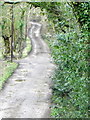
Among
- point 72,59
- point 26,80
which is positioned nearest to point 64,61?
point 72,59

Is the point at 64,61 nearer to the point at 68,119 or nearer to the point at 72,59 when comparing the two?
the point at 72,59

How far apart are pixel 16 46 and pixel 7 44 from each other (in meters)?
2.08

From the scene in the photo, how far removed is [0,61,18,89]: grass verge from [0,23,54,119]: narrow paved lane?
0.29m

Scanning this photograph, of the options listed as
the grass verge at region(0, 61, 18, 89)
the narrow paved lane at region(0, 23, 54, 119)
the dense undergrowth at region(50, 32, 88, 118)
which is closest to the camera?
the dense undergrowth at region(50, 32, 88, 118)

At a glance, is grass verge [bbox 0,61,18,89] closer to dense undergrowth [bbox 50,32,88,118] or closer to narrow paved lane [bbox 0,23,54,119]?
narrow paved lane [bbox 0,23,54,119]

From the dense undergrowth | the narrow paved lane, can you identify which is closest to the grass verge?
the narrow paved lane

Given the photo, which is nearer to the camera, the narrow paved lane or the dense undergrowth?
the dense undergrowth

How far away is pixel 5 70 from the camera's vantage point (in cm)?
1981

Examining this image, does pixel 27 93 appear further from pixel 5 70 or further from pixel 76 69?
pixel 76 69

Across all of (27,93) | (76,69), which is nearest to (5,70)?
(27,93)

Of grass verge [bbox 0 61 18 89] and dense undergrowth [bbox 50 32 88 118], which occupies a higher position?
dense undergrowth [bbox 50 32 88 118]

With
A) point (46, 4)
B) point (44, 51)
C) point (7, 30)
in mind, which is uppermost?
point (46, 4)

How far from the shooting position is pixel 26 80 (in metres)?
17.4

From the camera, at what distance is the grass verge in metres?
16.9
